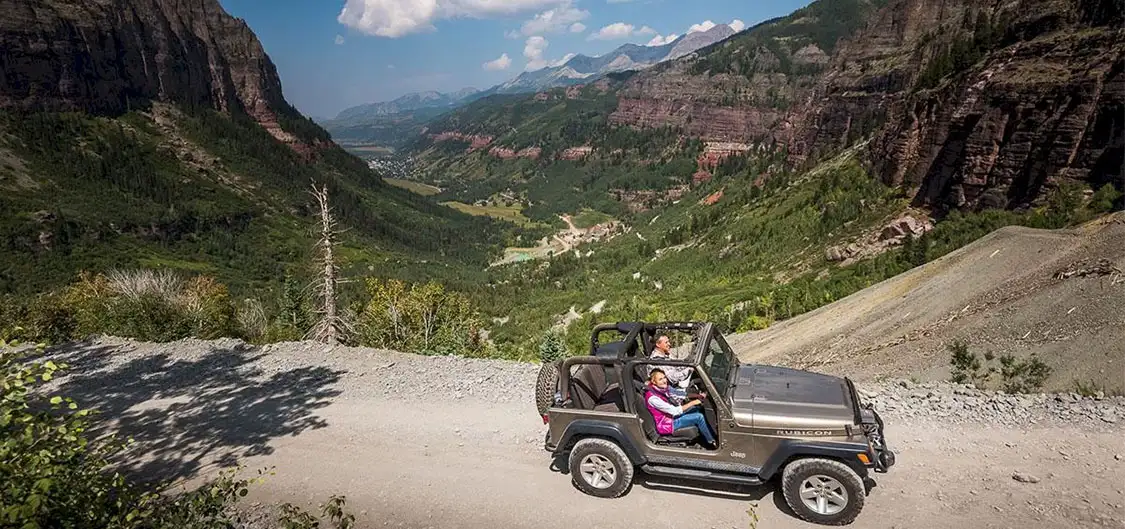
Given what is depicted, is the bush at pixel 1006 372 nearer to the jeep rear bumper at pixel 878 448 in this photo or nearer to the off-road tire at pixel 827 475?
the jeep rear bumper at pixel 878 448

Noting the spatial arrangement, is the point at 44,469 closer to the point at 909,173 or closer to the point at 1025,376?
the point at 1025,376

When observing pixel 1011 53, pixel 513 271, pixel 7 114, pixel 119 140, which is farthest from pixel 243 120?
pixel 1011 53

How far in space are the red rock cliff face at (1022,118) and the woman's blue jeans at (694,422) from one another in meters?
33.7

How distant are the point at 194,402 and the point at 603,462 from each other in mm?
11408

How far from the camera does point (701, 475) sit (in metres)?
8.55

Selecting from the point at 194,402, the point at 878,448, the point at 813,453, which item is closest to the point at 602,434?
the point at 813,453

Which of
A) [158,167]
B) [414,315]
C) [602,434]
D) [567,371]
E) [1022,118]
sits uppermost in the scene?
[158,167]

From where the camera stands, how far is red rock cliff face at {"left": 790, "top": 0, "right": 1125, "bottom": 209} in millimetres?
31062

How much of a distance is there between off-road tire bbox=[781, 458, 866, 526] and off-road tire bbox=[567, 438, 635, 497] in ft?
7.97

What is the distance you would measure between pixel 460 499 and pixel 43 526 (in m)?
5.41

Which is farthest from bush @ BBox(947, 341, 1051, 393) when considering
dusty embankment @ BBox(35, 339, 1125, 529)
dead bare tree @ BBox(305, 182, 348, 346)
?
dead bare tree @ BBox(305, 182, 348, 346)

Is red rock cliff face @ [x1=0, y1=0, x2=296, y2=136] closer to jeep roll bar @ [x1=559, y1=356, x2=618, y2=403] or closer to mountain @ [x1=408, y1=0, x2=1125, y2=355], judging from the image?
mountain @ [x1=408, y1=0, x2=1125, y2=355]

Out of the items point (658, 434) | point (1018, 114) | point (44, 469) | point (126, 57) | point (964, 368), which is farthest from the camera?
point (126, 57)

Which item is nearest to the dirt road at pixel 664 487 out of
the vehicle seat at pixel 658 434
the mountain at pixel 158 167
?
the vehicle seat at pixel 658 434
